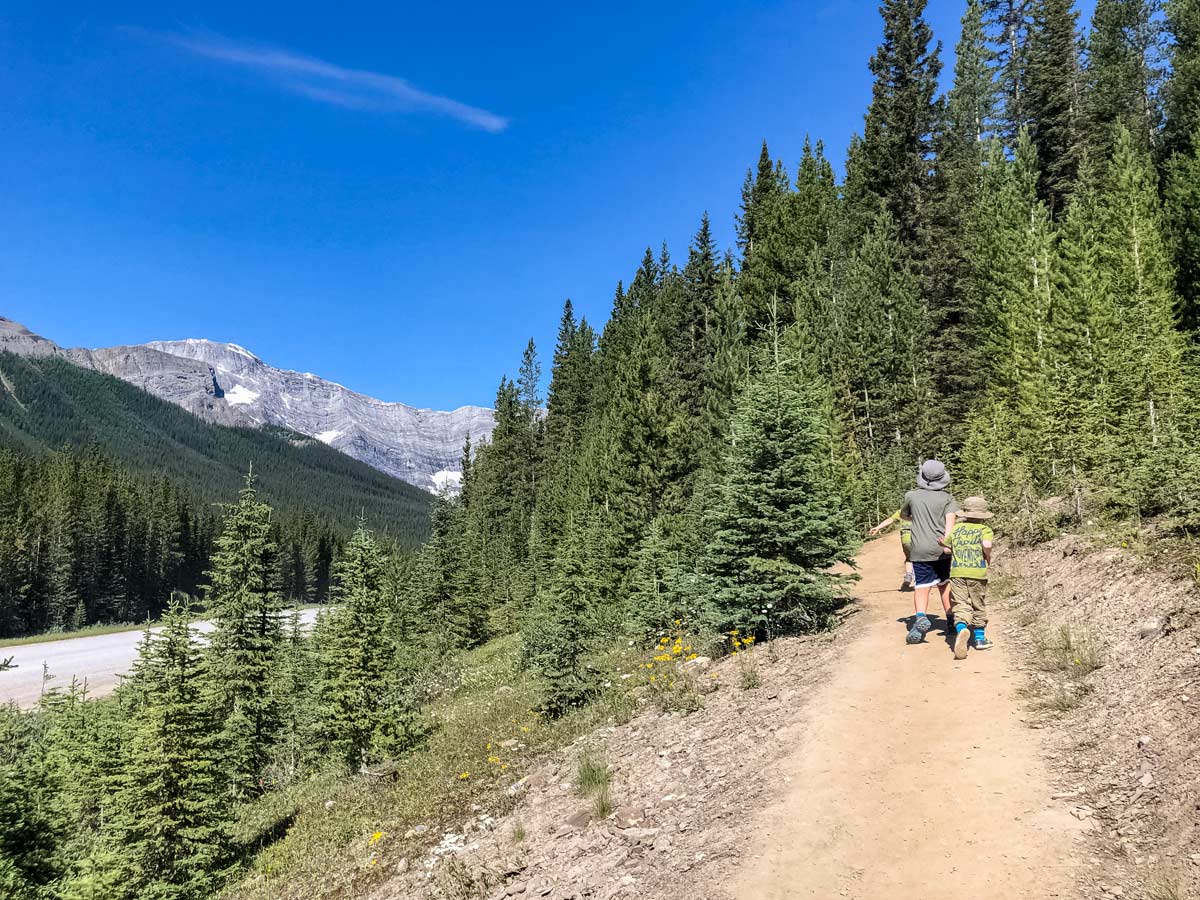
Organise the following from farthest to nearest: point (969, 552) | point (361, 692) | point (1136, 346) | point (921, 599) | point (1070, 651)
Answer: point (361, 692), point (1136, 346), point (921, 599), point (969, 552), point (1070, 651)

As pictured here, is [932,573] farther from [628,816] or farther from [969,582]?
[628,816]

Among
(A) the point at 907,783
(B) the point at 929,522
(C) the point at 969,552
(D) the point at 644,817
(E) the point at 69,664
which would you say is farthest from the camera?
(E) the point at 69,664

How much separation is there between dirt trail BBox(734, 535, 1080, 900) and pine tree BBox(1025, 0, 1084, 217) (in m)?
42.7

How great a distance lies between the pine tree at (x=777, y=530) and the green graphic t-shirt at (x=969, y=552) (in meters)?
2.72

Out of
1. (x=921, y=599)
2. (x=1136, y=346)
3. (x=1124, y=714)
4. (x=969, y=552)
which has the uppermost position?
(x=1136, y=346)

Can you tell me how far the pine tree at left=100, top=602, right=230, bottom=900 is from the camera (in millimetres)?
12328

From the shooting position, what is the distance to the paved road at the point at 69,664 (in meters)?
45.5

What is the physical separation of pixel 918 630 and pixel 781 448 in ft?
13.3

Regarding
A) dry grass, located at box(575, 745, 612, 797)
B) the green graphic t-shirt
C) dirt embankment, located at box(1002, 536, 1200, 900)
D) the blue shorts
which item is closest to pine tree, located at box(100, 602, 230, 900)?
dry grass, located at box(575, 745, 612, 797)

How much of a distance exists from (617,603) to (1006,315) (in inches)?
863

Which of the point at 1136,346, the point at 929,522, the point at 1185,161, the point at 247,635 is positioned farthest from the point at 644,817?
the point at 1185,161

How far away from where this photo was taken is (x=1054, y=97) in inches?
1594

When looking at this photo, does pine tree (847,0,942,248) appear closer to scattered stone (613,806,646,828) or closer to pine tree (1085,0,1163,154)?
pine tree (1085,0,1163,154)

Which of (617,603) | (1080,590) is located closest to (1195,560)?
(1080,590)
